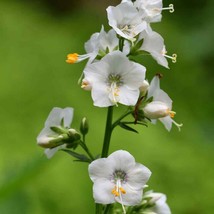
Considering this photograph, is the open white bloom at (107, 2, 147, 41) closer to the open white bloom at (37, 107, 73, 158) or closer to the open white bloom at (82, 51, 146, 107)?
the open white bloom at (82, 51, 146, 107)

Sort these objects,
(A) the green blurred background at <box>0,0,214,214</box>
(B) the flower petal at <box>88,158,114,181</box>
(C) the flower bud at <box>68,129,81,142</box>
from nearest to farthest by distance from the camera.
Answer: (B) the flower petal at <box>88,158,114,181</box> < (C) the flower bud at <box>68,129,81,142</box> < (A) the green blurred background at <box>0,0,214,214</box>

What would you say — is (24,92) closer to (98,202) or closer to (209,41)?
(209,41)

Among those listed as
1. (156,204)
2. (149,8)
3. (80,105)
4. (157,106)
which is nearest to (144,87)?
(157,106)

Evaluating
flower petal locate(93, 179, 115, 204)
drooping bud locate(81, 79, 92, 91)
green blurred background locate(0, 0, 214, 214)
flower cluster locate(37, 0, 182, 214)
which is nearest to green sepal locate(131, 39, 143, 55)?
flower cluster locate(37, 0, 182, 214)

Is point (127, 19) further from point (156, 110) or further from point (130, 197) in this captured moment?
point (130, 197)

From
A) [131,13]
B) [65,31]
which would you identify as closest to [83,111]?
[65,31]

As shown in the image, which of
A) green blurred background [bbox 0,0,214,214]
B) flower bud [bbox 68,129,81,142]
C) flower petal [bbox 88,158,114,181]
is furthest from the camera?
green blurred background [bbox 0,0,214,214]

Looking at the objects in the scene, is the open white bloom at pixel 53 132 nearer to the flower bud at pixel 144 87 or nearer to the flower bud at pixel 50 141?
the flower bud at pixel 50 141
